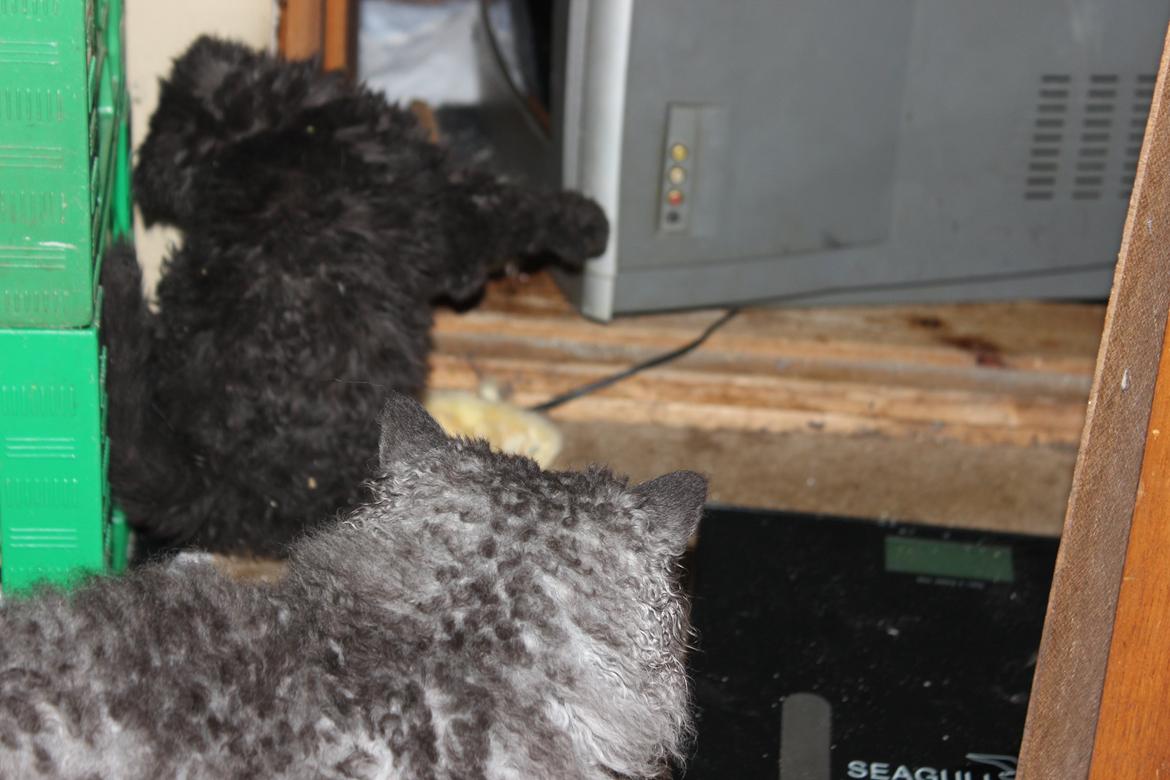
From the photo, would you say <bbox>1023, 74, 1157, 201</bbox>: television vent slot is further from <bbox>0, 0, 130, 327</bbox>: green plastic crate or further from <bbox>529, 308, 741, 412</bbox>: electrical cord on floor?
<bbox>0, 0, 130, 327</bbox>: green plastic crate

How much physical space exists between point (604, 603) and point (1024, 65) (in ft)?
4.92

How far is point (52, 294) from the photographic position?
50.0 inches

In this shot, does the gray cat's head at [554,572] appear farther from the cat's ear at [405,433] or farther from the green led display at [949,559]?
the green led display at [949,559]

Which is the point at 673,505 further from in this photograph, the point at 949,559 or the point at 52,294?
the point at 949,559

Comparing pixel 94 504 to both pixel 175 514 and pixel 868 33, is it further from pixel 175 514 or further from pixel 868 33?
pixel 868 33

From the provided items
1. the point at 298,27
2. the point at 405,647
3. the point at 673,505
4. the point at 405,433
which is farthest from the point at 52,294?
the point at 298,27

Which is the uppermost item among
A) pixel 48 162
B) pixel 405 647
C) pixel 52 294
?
pixel 48 162

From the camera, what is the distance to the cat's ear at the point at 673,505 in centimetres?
111

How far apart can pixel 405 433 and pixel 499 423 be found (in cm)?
93

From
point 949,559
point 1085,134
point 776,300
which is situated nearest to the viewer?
point 949,559

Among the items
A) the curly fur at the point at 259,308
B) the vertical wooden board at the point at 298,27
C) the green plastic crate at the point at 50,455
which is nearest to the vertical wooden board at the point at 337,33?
the vertical wooden board at the point at 298,27

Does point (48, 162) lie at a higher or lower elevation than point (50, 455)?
higher

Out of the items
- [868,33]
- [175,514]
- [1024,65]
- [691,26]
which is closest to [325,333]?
[175,514]

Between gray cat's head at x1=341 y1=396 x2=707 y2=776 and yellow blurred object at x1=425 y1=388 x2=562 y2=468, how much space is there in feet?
2.88
